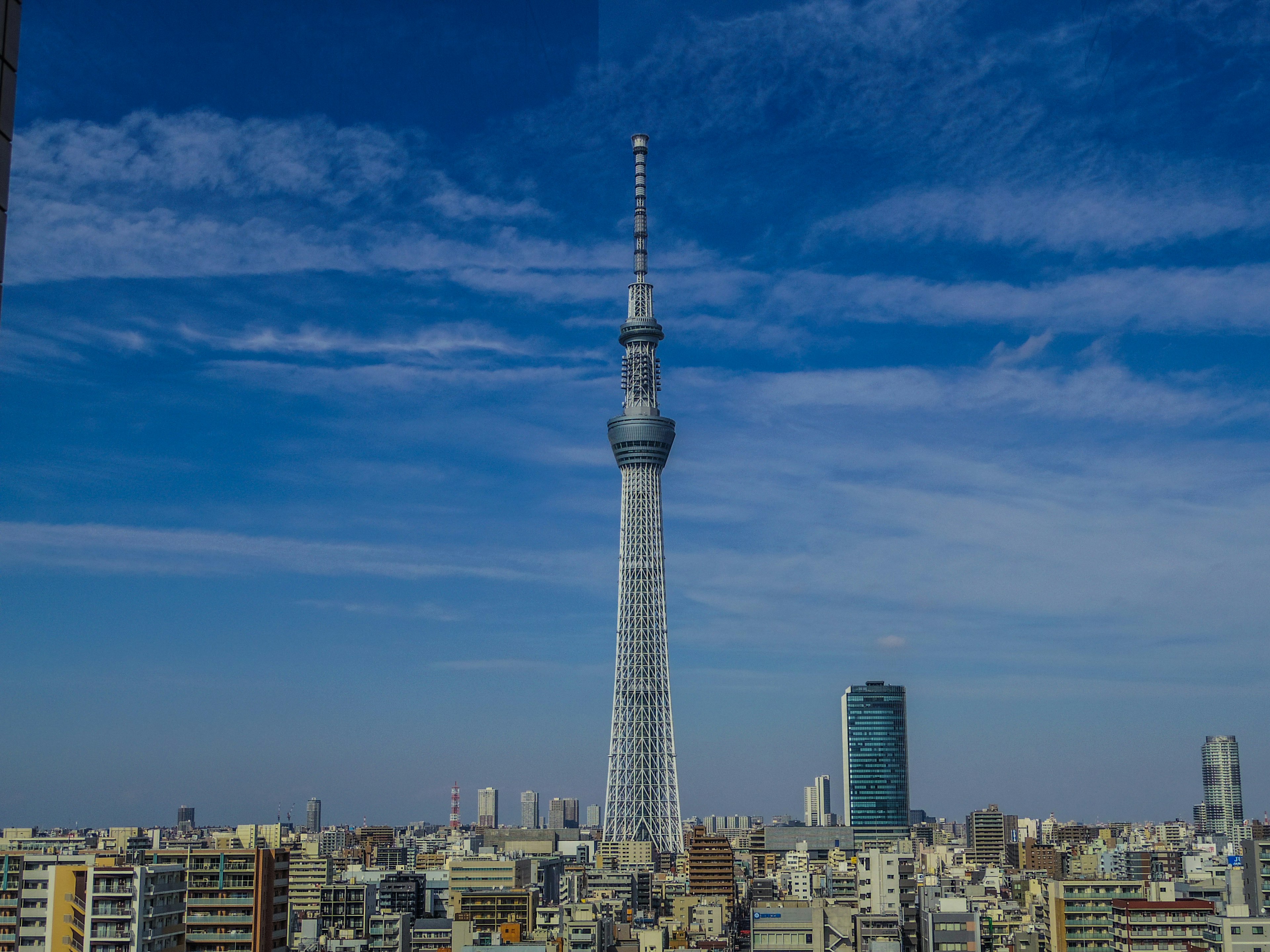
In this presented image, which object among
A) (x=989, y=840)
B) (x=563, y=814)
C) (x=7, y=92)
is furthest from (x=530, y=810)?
(x=7, y=92)

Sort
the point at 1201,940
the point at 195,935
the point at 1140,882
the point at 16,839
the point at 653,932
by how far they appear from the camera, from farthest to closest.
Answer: the point at 16,839 < the point at 653,932 < the point at 1140,882 < the point at 1201,940 < the point at 195,935

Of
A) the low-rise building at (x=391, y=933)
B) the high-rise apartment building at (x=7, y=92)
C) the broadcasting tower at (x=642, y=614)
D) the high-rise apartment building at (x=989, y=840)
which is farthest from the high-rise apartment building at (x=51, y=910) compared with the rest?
the high-rise apartment building at (x=989, y=840)

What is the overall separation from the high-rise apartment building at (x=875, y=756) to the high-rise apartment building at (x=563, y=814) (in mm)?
39563

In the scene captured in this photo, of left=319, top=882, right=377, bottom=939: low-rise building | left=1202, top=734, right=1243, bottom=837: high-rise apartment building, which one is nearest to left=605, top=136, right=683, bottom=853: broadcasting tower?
left=319, top=882, right=377, bottom=939: low-rise building

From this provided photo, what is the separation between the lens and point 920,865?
54969 mm

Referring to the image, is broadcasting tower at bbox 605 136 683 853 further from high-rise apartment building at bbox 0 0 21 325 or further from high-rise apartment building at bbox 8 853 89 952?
high-rise apartment building at bbox 0 0 21 325

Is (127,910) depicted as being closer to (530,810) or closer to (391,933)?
(391,933)

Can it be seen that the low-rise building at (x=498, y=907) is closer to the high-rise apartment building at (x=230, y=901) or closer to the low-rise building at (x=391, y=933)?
the low-rise building at (x=391, y=933)

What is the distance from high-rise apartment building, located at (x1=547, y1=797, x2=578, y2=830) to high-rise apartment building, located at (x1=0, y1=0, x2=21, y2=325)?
413 ft

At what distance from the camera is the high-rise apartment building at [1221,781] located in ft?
411

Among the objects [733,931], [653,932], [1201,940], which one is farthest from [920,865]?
[1201,940]

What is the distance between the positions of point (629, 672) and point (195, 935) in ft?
127

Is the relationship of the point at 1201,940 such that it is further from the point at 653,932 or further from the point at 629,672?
the point at 629,672

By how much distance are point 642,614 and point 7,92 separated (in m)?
55.9
